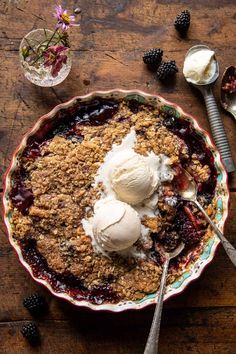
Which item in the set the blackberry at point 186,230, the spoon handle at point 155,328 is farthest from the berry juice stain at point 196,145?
the spoon handle at point 155,328

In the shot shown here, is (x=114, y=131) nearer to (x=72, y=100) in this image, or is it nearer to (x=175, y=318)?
(x=72, y=100)

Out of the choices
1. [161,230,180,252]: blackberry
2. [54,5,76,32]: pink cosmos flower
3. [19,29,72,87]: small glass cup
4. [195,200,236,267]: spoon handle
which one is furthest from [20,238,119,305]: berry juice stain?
[54,5,76,32]: pink cosmos flower

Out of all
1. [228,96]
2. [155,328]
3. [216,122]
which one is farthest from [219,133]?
[155,328]

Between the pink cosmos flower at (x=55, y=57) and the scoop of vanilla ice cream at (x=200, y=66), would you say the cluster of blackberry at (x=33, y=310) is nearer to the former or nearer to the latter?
the pink cosmos flower at (x=55, y=57)

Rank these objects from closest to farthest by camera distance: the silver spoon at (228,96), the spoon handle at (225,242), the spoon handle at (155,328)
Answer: the spoon handle at (155,328)
the spoon handle at (225,242)
the silver spoon at (228,96)

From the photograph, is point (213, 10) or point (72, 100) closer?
point (72, 100)

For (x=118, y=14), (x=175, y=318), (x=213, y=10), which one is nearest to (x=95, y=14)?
(x=118, y=14)

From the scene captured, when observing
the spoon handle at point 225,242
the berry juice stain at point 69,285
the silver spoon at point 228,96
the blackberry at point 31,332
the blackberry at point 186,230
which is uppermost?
the silver spoon at point 228,96
